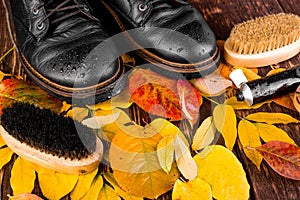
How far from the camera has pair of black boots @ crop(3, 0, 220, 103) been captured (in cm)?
74

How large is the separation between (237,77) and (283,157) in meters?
0.17

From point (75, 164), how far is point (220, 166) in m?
0.21

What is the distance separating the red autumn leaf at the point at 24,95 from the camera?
75 cm

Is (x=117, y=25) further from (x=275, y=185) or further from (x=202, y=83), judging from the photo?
(x=275, y=185)

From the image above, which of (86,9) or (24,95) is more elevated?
(86,9)

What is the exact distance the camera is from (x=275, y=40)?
2.63 ft

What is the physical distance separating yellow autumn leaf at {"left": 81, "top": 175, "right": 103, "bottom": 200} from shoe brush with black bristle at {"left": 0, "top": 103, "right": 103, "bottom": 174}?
0.06ft

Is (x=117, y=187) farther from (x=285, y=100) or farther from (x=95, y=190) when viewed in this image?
(x=285, y=100)

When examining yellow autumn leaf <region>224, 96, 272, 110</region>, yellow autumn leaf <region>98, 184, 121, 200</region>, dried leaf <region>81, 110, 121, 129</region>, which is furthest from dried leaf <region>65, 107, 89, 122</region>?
yellow autumn leaf <region>224, 96, 272, 110</region>

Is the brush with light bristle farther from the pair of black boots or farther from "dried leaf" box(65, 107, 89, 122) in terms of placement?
"dried leaf" box(65, 107, 89, 122)

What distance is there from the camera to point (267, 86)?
745 mm

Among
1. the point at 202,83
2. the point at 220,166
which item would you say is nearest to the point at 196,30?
the point at 202,83

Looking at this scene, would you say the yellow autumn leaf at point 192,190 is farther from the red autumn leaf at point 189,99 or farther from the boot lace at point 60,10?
the boot lace at point 60,10

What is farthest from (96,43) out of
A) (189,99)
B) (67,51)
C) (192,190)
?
(192,190)
